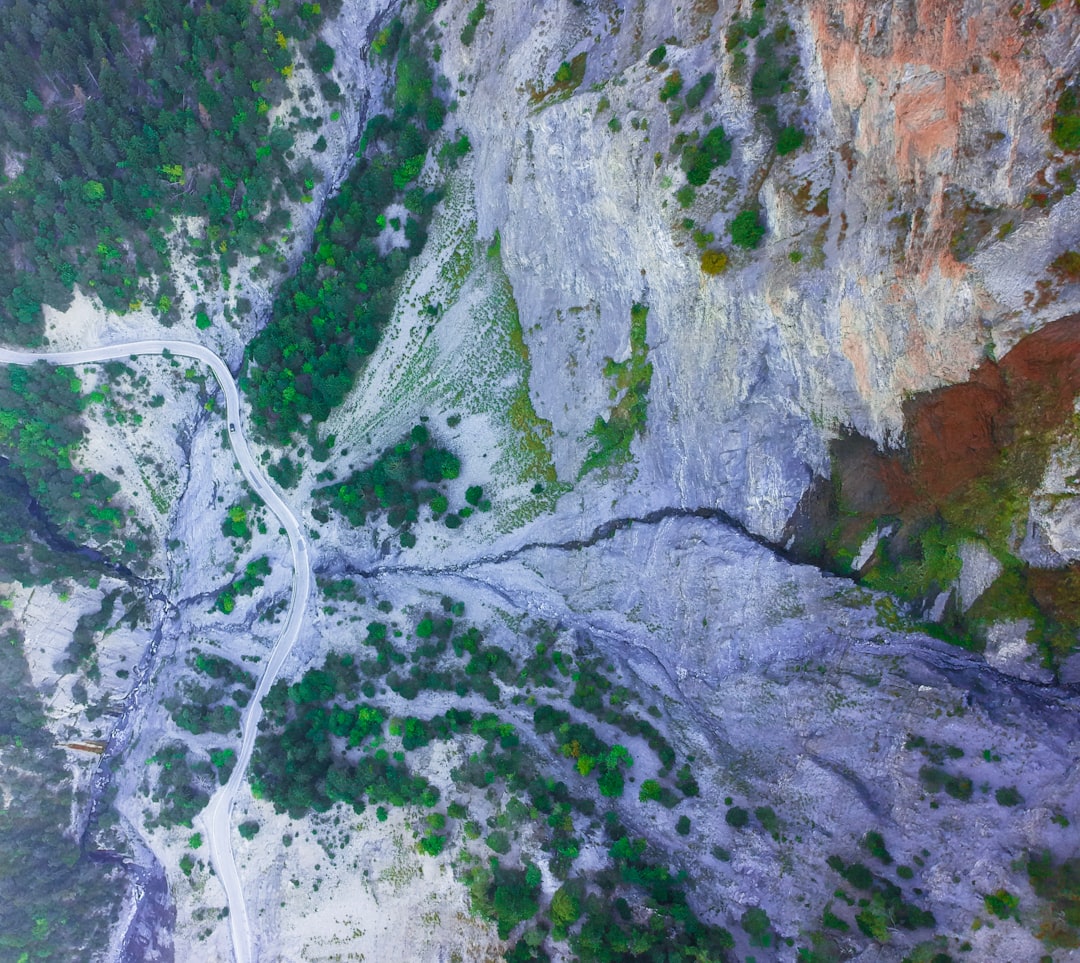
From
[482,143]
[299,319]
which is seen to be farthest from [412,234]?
[299,319]

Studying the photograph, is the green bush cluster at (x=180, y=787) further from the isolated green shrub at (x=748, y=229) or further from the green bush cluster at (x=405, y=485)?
the isolated green shrub at (x=748, y=229)

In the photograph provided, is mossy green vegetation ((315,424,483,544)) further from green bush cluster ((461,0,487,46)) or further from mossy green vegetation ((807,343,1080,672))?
green bush cluster ((461,0,487,46))

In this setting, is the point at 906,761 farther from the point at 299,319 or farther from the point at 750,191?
the point at 299,319

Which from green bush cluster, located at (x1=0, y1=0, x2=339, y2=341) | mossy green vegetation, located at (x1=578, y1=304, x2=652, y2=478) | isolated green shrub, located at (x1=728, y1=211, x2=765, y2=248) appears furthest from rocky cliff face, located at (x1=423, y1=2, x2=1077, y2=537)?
green bush cluster, located at (x1=0, y1=0, x2=339, y2=341)

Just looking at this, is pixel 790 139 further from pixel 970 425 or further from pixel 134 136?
pixel 134 136

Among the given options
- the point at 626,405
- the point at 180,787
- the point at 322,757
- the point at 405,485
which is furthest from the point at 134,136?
the point at 180,787
